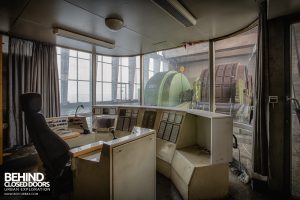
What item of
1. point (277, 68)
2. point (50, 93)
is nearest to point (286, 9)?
point (277, 68)

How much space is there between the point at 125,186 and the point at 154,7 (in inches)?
80.5

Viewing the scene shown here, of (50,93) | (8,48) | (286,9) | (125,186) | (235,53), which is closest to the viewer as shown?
(125,186)

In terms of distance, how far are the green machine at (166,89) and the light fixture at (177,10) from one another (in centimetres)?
321

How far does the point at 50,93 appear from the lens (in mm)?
3947

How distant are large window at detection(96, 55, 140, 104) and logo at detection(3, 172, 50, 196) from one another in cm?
257

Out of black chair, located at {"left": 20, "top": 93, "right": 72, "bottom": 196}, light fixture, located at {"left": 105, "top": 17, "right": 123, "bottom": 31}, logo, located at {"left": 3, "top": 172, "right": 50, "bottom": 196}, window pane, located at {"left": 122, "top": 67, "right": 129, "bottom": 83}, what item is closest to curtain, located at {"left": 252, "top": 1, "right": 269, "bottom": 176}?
light fixture, located at {"left": 105, "top": 17, "right": 123, "bottom": 31}

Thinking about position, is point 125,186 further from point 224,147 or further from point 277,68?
point 277,68

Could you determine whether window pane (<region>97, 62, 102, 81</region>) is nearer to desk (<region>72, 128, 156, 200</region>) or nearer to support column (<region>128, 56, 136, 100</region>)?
support column (<region>128, 56, 136, 100</region>)

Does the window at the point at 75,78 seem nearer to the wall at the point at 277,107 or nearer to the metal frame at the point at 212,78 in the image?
the metal frame at the point at 212,78

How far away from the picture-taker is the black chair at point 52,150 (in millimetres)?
1565

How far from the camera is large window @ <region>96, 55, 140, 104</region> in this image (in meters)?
4.86

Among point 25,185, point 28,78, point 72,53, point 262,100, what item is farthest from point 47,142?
point 72,53

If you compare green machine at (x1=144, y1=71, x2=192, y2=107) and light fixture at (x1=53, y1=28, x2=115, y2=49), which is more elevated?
light fixture at (x1=53, y1=28, x2=115, y2=49)

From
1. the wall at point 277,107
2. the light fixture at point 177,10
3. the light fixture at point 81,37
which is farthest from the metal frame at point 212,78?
the light fixture at point 81,37
